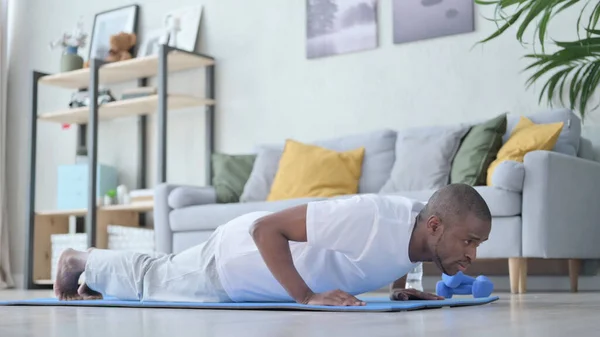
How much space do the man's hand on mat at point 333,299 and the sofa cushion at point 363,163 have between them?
95.9 inches

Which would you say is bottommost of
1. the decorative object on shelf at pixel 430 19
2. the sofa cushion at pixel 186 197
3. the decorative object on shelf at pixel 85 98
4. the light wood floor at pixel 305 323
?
the light wood floor at pixel 305 323

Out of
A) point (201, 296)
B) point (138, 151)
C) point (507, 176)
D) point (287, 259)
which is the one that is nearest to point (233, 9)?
point (138, 151)

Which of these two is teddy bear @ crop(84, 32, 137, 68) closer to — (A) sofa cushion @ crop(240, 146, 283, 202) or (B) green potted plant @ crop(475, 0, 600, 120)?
(A) sofa cushion @ crop(240, 146, 283, 202)

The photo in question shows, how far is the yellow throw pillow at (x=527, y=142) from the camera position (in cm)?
384

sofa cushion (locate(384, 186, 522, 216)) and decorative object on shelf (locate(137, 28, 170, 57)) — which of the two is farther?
decorative object on shelf (locate(137, 28, 170, 57))

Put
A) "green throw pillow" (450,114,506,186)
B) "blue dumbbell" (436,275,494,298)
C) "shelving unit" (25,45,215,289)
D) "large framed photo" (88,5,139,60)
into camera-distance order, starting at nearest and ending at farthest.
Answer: "blue dumbbell" (436,275,494,298), "green throw pillow" (450,114,506,186), "shelving unit" (25,45,215,289), "large framed photo" (88,5,139,60)

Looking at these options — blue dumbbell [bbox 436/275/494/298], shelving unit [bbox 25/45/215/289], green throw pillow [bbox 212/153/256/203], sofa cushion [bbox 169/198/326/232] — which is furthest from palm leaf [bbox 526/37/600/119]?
shelving unit [bbox 25/45/215/289]

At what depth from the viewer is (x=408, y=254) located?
2180 mm

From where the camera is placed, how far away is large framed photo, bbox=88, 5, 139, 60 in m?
6.17

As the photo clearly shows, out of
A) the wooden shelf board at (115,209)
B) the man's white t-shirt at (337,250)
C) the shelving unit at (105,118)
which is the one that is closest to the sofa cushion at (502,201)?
the man's white t-shirt at (337,250)

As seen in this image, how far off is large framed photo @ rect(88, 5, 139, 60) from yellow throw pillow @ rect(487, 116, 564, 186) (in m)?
3.21

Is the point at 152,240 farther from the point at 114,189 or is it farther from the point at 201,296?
the point at 201,296

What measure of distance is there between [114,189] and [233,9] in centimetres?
154

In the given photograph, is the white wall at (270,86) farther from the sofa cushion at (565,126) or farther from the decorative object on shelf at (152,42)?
the sofa cushion at (565,126)
